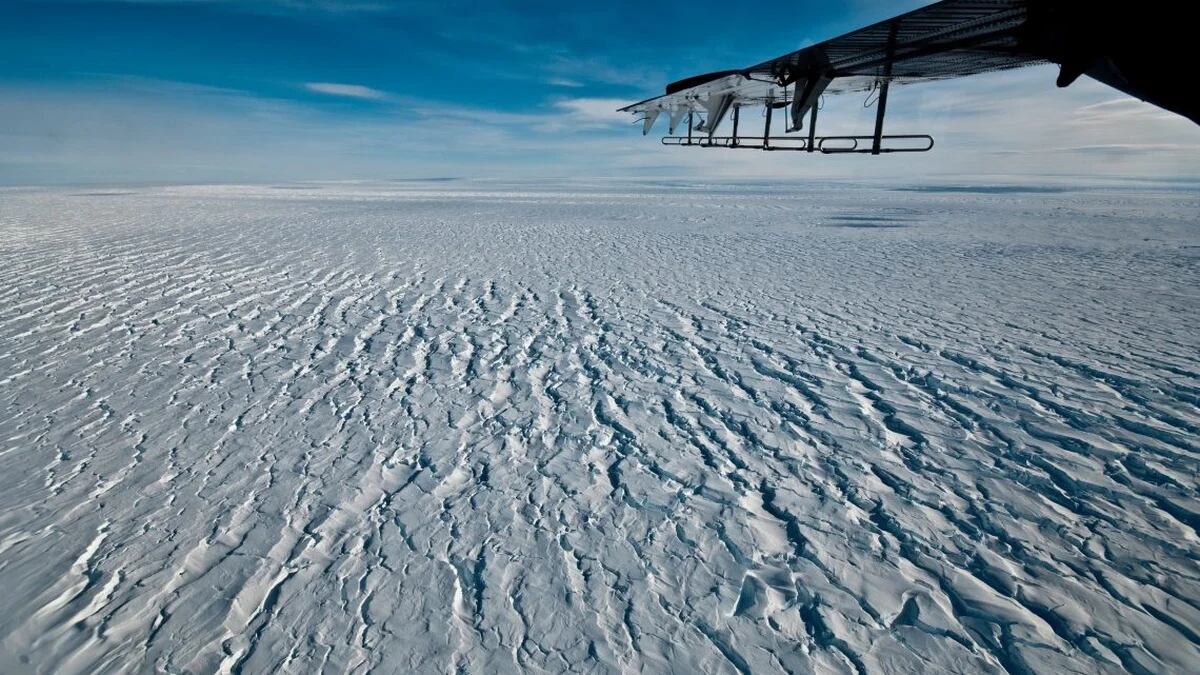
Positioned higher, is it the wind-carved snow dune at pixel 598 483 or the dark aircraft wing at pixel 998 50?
the dark aircraft wing at pixel 998 50

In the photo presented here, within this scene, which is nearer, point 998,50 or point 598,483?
point 598,483

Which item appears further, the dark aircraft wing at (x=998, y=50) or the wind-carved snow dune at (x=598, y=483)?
the dark aircraft wing at (x=998, y=50)

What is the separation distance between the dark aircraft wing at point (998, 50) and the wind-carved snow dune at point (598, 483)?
278 centimetres

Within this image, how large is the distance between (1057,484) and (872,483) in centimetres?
130

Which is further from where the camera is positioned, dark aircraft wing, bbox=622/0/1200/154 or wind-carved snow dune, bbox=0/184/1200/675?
dark aircraft wing, bbox=622/0/1200/154

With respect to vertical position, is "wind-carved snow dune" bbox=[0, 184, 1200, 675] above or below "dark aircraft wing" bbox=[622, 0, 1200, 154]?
below

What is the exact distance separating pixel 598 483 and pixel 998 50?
5786 millimetres

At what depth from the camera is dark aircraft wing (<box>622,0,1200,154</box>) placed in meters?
3.39

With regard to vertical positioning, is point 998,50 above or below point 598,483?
above

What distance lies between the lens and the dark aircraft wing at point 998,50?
339cm

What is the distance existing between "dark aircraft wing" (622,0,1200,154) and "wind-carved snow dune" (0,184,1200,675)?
9.13 feet

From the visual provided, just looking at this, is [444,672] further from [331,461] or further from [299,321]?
[299,321]

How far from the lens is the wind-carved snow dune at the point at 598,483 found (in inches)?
103

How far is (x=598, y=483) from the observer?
12.8 feet
